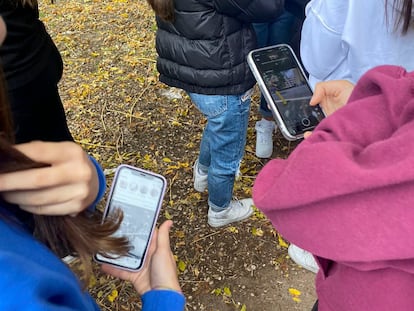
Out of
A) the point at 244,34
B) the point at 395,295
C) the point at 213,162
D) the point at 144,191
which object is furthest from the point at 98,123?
the point at 395,295

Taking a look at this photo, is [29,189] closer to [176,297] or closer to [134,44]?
[176,297]

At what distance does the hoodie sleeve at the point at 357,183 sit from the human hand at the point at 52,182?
0.94ft

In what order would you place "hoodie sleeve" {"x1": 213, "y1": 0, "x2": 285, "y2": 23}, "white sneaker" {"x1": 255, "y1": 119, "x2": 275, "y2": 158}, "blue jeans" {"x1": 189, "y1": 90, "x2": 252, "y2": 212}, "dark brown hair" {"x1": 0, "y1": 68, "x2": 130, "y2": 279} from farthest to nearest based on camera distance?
1. "white sneaker" {"x1": 255, "y1": 119, "x2": 275, "y2": 158}
2. "blue jeans" {"x1": 189, "y1": 90, "x2": 252, "y2": 212}
3. "hoodie sleeve" {"x1": 213, "y1": 0, "x2": 285, "y2": 23}
4. "dark brown hair" {"x1": 0, "y1": 68, "x2": 130, "y2": 279}

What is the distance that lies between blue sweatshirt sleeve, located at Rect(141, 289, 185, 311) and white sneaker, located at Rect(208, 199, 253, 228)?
1200 mm

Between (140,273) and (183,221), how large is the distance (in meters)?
1.24

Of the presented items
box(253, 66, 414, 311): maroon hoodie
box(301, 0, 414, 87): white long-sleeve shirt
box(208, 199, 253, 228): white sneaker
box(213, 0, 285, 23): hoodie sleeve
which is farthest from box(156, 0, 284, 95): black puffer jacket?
box(253, 66, 414, 311): maroon hoodie

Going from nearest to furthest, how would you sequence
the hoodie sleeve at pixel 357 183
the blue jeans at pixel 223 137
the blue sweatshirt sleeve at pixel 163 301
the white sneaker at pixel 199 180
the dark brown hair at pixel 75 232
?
the hoodie sleeve at pixel 357 183
the dark brown hair at pixel 75 232
the blue sweatshirt sleeve at pixel 163 301
the blue jeans at pixel 223 137
the white sneaker at pixel 199 180

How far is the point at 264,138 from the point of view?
250 centimetres

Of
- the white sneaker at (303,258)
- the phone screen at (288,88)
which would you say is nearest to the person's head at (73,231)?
the phone screen at (288,88)

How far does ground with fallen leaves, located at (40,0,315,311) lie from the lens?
2.06 metres

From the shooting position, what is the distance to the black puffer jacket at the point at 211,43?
5.24 ft

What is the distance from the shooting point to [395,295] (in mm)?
677

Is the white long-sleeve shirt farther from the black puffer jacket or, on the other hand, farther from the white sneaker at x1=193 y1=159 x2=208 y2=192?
the white sneaker at x1=193 y1=159 x2=208 y2=192

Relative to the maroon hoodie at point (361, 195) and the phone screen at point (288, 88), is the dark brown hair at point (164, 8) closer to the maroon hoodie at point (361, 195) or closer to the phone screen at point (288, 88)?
the phone screen at point (288, 88)
